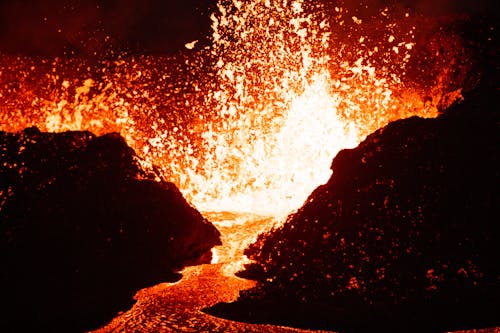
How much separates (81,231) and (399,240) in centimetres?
248

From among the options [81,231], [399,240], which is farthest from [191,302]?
[399,240]

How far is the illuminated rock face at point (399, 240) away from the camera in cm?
268

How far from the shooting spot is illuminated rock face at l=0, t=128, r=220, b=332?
3.03 metres

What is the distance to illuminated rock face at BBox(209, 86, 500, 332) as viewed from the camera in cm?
268

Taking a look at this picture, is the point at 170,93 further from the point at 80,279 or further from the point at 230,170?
the point at 80,279

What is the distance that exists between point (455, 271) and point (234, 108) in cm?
650

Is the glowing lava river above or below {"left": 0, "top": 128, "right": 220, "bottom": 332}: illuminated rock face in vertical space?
below

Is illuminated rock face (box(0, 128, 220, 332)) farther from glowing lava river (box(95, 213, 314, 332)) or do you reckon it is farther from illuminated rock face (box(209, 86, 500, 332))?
illuminated rock face (box(209, 86, 500, 332))

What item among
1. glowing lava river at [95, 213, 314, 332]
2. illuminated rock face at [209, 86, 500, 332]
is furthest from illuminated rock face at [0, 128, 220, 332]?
illuminated rock face at [209, 86, 500, 332]

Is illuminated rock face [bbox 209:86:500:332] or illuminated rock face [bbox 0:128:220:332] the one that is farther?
illuminated rock face [bbox 0:128:220:332]

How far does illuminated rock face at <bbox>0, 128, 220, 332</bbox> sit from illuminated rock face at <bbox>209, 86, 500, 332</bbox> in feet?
2.66

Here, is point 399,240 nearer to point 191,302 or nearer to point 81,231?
point 191,302

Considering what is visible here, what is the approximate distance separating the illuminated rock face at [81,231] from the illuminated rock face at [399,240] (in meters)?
0.81

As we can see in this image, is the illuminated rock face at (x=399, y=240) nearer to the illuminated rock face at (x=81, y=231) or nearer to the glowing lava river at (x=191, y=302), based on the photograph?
the glowing lava river at (x=191, y=302)
